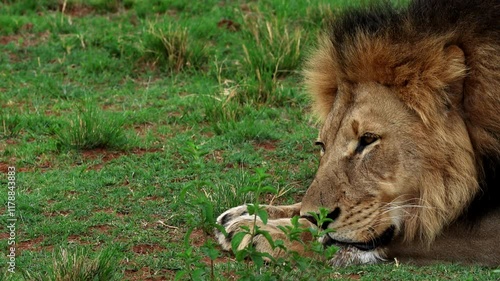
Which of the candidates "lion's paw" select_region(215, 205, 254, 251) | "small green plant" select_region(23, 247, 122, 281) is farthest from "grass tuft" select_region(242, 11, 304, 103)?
"small green plant" select_region(23, 247, 122, 281)

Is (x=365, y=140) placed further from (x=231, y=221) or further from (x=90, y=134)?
(x=90, y=134)

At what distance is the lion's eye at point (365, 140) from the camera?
14.7ft

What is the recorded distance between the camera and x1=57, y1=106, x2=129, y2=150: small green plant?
633 cm

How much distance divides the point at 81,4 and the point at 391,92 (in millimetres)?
5246

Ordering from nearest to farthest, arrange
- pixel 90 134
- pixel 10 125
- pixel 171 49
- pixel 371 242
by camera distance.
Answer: pixel 371 242
pixel 90 134
pixel 10 125
pixel 171 49

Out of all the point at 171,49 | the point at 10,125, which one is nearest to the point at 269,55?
the point at 171,49

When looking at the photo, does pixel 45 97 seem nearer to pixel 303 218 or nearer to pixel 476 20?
pixel 303 218

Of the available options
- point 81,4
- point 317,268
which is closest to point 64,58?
point 81,4

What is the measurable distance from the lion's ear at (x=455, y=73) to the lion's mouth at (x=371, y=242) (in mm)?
635

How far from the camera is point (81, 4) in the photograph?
9.20m

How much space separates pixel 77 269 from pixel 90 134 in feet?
7.62

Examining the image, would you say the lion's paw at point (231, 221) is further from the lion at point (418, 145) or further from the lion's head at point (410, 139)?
the lion's head at point (410, 139)

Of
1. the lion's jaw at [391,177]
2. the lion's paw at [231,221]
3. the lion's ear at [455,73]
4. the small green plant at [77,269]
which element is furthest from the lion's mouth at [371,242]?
the small green plant at [77,269]

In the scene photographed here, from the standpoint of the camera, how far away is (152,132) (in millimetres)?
6777
